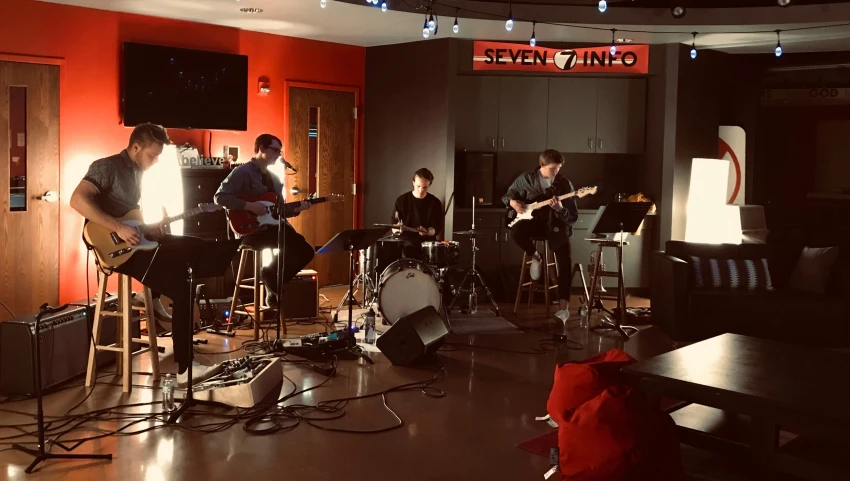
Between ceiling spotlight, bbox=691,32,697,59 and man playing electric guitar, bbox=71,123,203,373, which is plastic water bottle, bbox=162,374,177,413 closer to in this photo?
man playing electric guitar, bbox=71,123,203,373

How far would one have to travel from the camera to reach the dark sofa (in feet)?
21.9

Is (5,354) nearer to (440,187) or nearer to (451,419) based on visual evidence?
(451,419)

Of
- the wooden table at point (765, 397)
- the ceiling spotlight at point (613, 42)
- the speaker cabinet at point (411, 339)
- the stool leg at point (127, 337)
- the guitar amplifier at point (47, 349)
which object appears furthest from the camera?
the ceiling spotlight at point (613, 42)

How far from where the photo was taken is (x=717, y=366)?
159 inches

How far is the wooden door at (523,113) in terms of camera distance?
366 inches

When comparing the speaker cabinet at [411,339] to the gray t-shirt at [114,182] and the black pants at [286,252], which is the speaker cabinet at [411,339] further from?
the gray t-shirt at [114,182]

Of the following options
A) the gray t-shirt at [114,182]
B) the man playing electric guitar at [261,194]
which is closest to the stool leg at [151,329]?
the gray t-shirt at [114,182]

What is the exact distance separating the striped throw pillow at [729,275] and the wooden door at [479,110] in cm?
317

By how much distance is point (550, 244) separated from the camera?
7.64m

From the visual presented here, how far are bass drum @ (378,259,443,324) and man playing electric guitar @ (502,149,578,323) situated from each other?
4.90 ft

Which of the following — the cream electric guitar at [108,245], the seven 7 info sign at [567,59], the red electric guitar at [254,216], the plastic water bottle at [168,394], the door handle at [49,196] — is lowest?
the plastic water bottle at [168,394]

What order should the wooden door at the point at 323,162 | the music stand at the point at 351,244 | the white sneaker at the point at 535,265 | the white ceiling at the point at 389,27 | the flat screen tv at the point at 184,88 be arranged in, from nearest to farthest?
the music stand at the point at 351,244
the white ceiling at the point at 389,27
the flat screen tv at the point at 184,88
the white sneaker at the point at 535,265
the wooden door at the point at 323,162

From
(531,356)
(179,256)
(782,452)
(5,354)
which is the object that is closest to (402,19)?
(531,356)

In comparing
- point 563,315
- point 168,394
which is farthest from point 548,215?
point 168,394
